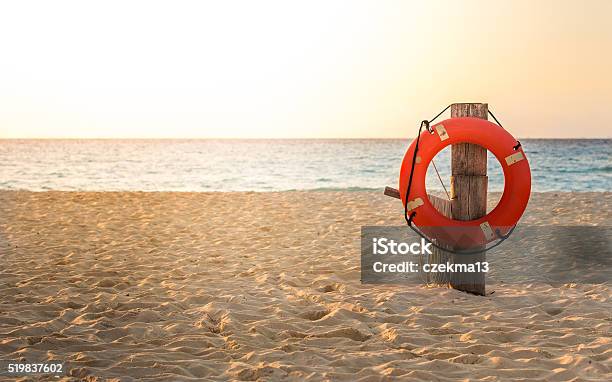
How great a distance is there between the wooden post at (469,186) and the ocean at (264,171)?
39.7ft

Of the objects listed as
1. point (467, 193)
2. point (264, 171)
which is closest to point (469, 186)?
point (467, 193)

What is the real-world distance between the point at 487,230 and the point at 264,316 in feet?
4.92

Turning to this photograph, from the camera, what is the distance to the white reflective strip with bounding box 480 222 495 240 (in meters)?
3.97

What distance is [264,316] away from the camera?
139 inches

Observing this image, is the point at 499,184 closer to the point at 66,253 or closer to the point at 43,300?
the point at 66,253

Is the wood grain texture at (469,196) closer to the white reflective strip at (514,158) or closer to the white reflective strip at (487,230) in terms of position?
the white reflective strip at (487,230)

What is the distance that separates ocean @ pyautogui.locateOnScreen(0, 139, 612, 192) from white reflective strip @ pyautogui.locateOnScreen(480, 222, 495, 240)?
1208cm

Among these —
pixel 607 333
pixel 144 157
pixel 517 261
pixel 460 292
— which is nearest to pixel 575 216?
pixel 517 261

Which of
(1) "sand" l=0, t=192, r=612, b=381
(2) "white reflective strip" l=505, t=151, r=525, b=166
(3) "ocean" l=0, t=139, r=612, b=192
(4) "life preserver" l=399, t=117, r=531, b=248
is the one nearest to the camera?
(1) "sand" l=0, t=192, r=612, b=381

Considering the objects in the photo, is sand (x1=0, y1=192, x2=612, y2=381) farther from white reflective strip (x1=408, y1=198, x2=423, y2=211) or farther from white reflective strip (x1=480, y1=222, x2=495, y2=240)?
white reflective strip (x1=408, y1=198, x2=423, y2=211)

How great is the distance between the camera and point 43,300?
3885mm

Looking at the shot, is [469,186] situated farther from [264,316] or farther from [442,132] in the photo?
[264,316]

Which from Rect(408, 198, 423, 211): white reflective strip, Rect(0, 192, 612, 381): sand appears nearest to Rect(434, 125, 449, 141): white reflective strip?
Rect(408, 198, 423, 211): white reflective strip

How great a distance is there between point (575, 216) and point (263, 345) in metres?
5.63
